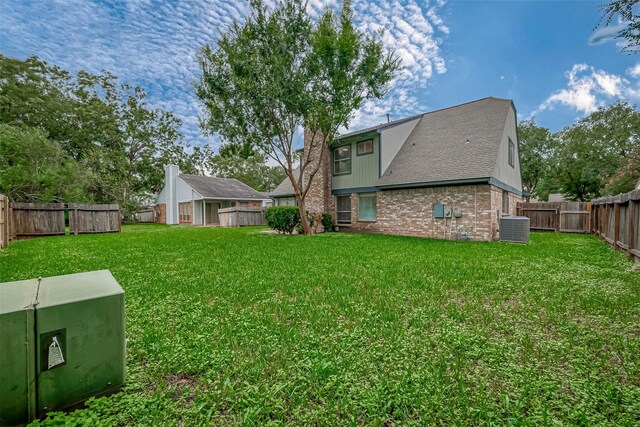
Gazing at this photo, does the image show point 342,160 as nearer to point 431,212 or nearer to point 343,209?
point 343,209

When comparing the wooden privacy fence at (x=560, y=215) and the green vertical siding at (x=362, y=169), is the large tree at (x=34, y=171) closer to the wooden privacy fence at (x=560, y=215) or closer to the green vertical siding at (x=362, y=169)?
the green vertical siding at (x=362, y=169)

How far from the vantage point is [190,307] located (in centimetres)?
377

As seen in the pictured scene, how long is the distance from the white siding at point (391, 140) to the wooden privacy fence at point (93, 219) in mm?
14686

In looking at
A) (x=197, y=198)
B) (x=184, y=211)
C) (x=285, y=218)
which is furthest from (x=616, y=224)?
(x=184, y=211)

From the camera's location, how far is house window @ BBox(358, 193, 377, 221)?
14.2m

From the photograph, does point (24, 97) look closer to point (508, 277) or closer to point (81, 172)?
point (81, 172)

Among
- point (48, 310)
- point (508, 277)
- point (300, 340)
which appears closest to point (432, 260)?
point (508, 277)

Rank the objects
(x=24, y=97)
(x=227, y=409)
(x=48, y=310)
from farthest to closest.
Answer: (x=24, y=97)
(x=227, y=409)
(x=48, y=310)

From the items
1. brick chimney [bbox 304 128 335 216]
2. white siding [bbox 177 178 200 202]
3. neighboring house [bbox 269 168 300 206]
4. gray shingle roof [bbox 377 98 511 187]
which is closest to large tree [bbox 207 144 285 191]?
white siding [bbox 177 178 200 202]

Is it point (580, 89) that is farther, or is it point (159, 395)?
point (580, 89)

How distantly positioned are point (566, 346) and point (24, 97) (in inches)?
1275

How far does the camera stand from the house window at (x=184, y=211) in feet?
84.4

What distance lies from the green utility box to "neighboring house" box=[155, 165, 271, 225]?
23.3 metres

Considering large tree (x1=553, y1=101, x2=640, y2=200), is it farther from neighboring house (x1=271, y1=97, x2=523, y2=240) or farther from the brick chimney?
the brick chimney
